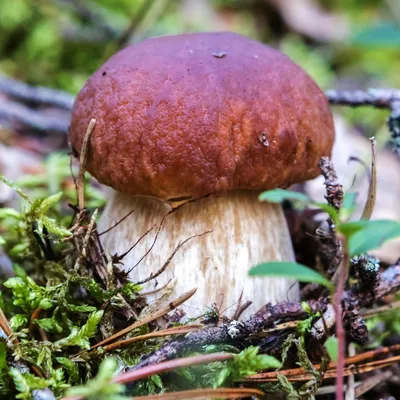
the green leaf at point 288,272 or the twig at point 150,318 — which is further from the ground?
the green leaf at point 288,272

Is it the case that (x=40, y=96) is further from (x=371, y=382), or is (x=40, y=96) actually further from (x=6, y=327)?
(x=371, y=382)

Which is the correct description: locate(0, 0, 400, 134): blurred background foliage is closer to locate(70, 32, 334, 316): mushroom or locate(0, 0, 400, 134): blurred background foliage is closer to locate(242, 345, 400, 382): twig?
locate(70, 32, 334, 316): mushroom

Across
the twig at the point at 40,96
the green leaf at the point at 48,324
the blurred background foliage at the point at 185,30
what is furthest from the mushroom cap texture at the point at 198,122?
the blurred background foliage at the point at 185,30

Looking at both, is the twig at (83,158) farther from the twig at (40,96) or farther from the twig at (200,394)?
the twig at (40,96)

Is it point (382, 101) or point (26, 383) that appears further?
point (382, 101)

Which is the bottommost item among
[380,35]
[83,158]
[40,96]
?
[83,158]

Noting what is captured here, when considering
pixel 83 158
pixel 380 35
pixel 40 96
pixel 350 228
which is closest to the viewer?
pixel 350 228

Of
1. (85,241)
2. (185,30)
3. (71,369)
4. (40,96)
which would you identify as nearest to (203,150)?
(85,241)
